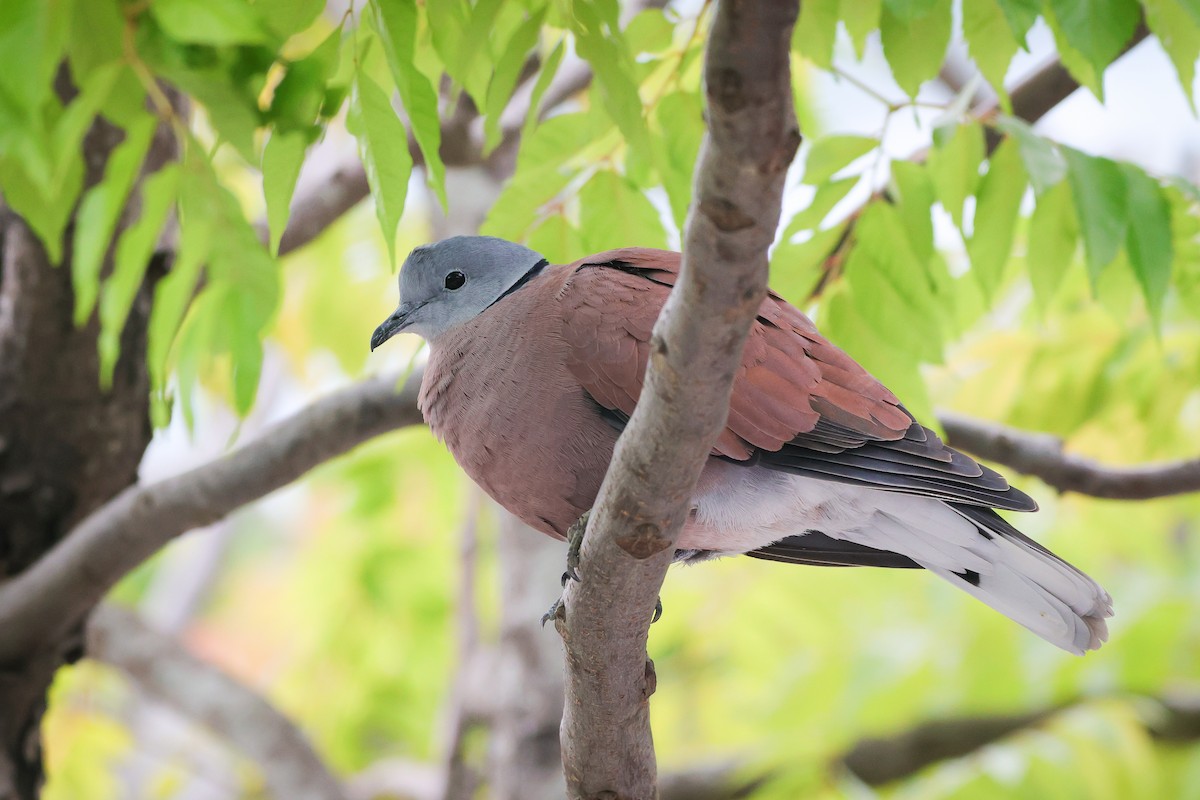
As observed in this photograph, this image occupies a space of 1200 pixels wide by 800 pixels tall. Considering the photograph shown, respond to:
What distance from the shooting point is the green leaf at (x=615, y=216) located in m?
2.27

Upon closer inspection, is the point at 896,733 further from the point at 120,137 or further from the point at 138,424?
the point at 120,137

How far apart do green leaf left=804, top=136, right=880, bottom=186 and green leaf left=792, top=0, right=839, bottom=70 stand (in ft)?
0.90

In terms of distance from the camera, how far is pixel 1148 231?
207 cm

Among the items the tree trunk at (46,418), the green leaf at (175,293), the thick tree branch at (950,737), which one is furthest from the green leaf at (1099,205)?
the thick tree branch at (950,737)

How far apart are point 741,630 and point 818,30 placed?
3.37m

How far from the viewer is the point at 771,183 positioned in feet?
3.59

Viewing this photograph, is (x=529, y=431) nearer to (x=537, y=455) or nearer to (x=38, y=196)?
(x=537, y=455)

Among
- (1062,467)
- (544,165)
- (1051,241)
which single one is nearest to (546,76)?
(544,165)

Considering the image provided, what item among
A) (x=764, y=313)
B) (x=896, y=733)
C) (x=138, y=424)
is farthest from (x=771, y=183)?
(x=896, y=733)

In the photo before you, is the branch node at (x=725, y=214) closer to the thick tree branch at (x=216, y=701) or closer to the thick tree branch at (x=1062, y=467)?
the thick tree branch at (x=1062, y=467)

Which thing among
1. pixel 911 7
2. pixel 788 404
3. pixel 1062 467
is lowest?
pixel 1062 467

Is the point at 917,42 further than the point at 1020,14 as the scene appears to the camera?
Yes

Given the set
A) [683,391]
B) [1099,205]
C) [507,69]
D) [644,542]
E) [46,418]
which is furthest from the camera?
[46,418]

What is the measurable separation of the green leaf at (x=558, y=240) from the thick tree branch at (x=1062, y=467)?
1.14 meters
